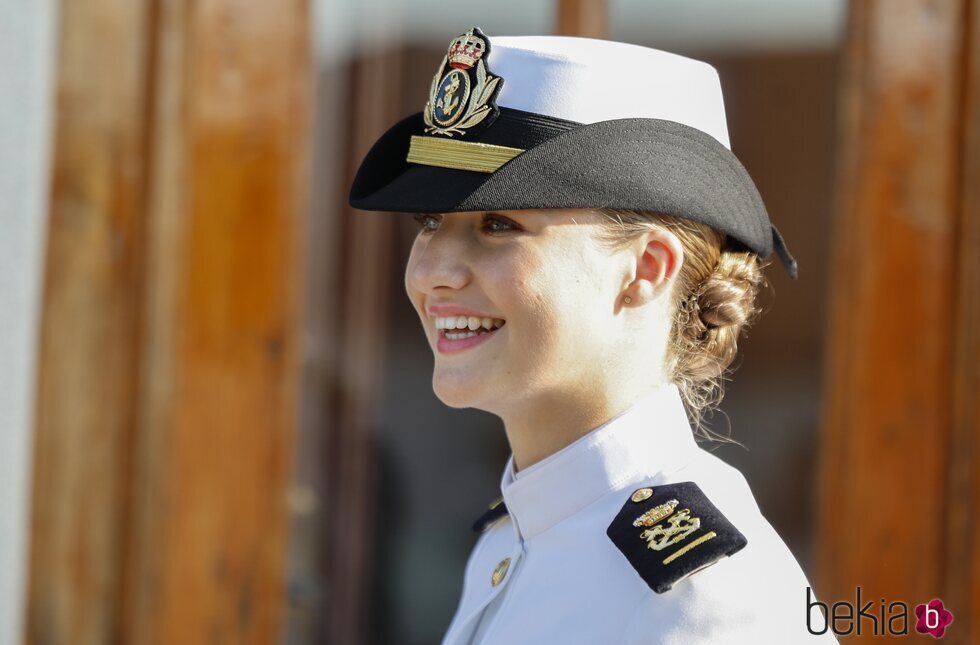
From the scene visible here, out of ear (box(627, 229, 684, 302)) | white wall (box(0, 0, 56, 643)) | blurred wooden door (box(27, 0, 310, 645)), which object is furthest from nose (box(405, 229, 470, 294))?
white wall (box(0, 0, 56, 643))

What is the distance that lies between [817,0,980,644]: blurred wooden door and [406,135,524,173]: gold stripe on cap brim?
6.43 ft

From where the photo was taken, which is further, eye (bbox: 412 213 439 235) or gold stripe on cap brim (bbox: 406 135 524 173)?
eye (bbox: 412 213 439 235)

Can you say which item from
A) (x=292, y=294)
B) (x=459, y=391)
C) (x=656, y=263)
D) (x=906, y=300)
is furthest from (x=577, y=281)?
(x=906, y=300)

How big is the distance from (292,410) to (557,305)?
1.91 m

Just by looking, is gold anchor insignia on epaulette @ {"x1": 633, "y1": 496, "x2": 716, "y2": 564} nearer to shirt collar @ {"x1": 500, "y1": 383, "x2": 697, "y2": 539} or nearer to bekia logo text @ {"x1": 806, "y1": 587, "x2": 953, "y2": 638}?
shirt collar @ {"x1": 500, "y1": 383, "x2": 697, "y2": 539}

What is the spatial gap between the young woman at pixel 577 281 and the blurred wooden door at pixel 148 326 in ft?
5.31

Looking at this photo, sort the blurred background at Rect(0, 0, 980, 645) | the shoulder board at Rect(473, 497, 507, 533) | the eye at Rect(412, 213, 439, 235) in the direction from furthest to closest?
the blurred background at Rect(0, 0, 980, 645) < the shoulder board at Rect(473, 497, 507, 533) < the eye at Rect(412, 213, 439, 235)

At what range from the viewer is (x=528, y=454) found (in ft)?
5.51

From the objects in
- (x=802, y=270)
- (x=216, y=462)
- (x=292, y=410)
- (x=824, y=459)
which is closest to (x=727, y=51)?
(x=802, y=270)

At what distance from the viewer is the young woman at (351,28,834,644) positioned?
1526 millimetres

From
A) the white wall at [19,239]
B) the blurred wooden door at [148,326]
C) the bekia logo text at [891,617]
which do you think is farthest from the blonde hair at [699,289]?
the white wall at [19,239]

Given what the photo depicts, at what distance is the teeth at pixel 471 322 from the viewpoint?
5.31 ft

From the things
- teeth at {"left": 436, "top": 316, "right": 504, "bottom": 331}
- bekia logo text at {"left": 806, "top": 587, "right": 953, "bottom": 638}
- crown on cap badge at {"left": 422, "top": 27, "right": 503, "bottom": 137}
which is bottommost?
bekia logo text at {"left": 806, "top": 587, "right": 953, "bottom": 638}

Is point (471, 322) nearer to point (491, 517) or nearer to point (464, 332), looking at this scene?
point (464, 332)
